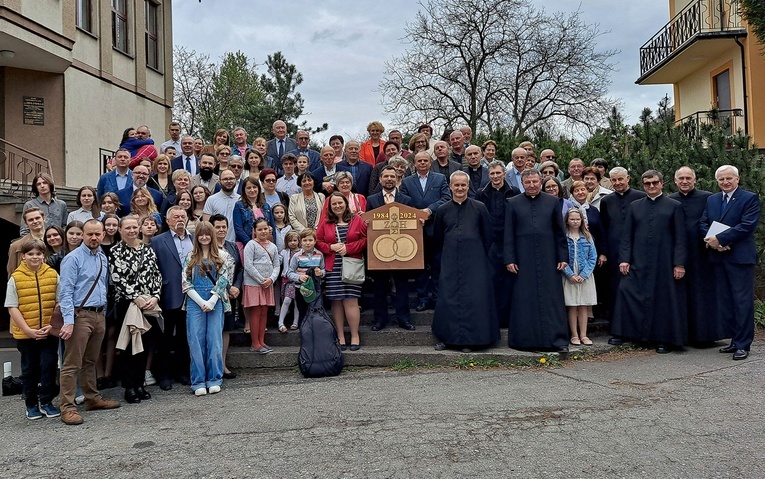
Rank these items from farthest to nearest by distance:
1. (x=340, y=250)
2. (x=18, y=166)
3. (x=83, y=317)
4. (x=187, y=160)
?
(x=18, y=166), (x=187, y=160), (x=340, y=250), (x=83, y=317)

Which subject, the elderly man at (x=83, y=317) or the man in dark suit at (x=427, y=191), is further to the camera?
the man in dark suit at (x=427, y=191)

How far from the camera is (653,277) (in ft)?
25.5

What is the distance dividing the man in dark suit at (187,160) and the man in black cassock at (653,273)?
6364 millimetres

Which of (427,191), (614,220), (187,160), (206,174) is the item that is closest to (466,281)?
(427,191)

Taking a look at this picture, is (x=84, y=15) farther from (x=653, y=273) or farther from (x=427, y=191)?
(x=653, y=273)

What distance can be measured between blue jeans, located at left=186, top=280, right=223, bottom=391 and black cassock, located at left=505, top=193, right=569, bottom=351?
3.43 metres

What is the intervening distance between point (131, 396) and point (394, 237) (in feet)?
11.3

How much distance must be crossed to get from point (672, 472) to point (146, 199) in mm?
6071

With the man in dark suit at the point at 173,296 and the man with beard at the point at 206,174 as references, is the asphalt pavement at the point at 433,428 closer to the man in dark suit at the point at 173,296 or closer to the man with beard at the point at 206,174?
the man in dark suit at the point at 173,296

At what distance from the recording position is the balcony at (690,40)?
63.7ft

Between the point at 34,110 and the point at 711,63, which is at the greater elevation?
the point at 711,63

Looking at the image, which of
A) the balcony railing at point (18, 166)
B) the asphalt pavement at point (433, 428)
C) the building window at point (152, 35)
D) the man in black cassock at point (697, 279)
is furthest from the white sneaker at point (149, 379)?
the building window at point (152, 35)

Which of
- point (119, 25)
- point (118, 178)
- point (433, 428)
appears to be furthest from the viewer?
point (119, 25)

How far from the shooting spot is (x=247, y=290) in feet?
24.4
